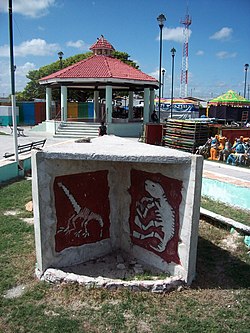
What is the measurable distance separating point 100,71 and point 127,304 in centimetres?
2204

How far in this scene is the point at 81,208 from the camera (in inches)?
255

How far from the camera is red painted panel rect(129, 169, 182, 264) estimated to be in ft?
19.4

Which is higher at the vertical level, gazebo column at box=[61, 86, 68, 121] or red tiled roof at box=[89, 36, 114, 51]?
red tiled roof at box=[89, 36, 114, 51]

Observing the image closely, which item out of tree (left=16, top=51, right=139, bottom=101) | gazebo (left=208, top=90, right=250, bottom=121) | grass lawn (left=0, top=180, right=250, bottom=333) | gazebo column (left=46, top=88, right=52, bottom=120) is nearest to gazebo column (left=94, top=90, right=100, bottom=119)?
gazebo column (left=46, top=88, right=52, bottom=120)

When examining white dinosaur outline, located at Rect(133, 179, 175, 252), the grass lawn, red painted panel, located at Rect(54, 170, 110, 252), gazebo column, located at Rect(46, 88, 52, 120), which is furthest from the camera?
gazebo column, located at Rect(46, 88, 52, 120)

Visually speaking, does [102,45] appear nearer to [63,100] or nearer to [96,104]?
[96,104]

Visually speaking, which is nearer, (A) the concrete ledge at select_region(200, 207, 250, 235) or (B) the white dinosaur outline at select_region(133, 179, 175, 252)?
(B) the white dinosaur outline at select_region(133, 179, 175, 252)

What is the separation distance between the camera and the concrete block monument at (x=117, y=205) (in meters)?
5.59

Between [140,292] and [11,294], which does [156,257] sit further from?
[11,294]

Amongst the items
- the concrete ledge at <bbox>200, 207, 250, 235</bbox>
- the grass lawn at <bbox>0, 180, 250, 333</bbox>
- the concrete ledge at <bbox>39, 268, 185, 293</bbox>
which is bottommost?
the grass lawn at <bbox>0, 180, 250, 333</bbox>

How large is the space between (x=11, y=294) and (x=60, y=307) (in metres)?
0.86

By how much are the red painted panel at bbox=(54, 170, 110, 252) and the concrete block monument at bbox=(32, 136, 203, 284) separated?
17 mm

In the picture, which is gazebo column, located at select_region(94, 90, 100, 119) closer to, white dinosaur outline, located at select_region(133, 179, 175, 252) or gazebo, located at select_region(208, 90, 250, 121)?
gazebo, located at select_region(208, 90, 250, 121)

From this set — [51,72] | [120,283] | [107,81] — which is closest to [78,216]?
[120,283]
